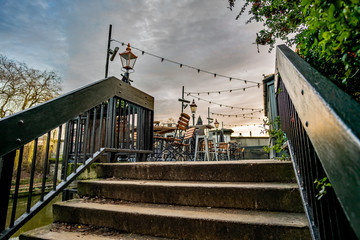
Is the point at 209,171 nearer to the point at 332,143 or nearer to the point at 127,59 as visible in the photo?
the point at 332,143

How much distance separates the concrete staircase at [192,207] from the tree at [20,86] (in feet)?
41.3

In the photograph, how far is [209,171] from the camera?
193 centimetres

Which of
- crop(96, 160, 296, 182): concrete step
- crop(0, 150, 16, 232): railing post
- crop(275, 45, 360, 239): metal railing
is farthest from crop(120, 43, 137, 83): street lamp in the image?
crop(275, 45, 360, 239): metal railing

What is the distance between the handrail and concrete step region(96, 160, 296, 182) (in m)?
0.85

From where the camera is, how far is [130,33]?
789 cm

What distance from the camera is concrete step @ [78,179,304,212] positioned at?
4.66ft

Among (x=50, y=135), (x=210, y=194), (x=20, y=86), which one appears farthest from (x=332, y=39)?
(x=20, y=86)

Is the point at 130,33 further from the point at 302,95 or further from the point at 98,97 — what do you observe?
the point at 302,95

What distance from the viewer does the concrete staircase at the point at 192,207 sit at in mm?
1281

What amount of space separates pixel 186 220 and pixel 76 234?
866 mm

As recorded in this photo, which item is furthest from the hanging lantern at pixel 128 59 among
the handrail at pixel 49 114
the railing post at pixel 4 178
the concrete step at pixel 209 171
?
Answer: the railing post at pixel 4 178

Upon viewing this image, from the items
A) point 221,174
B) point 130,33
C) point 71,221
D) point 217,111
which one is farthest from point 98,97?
point 217,111

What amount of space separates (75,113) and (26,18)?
989 centimetres

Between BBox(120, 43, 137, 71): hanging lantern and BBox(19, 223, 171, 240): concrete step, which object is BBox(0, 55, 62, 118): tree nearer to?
BBox(120, 43, 137, 71): hanging lantern
